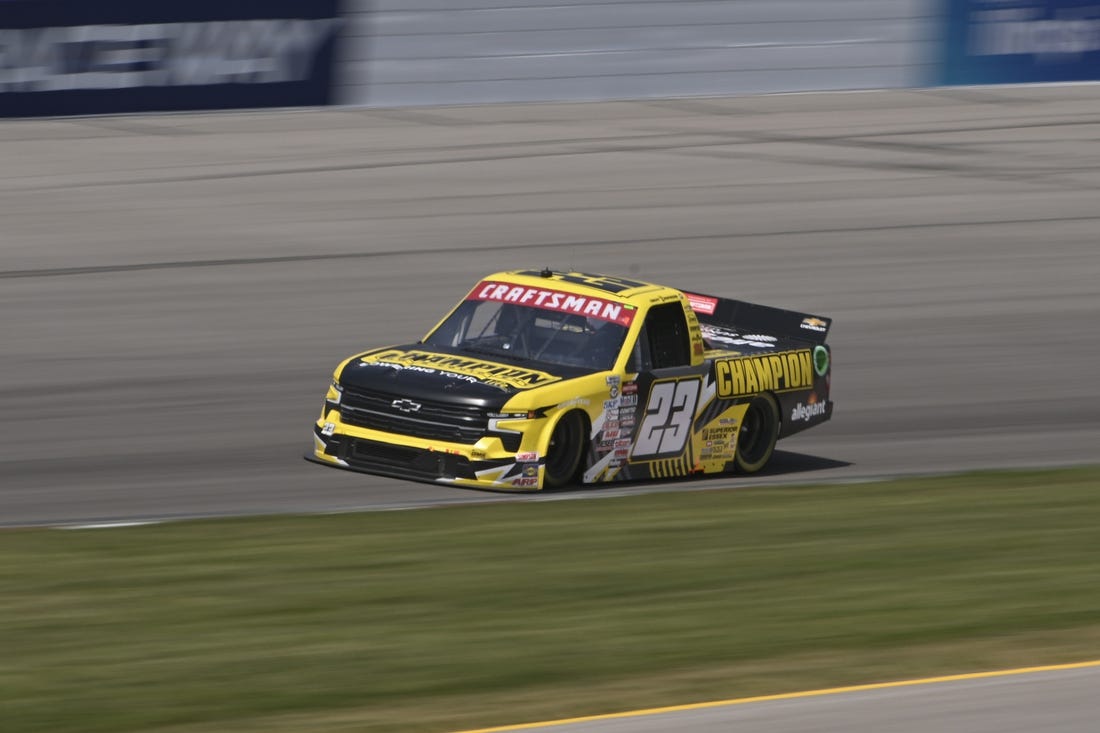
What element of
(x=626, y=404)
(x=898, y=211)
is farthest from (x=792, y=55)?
(x=626, y=404)

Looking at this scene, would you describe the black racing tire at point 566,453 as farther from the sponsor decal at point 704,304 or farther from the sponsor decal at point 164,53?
the sponsor decal at point 164,53

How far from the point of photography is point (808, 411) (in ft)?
46.4

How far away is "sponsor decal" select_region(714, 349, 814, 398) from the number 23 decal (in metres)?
0.29

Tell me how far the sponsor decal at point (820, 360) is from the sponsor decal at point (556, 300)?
5.99 ft

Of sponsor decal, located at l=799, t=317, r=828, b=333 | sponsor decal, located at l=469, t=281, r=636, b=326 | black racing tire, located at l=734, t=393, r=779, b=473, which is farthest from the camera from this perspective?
sponsor decal, located at l=799, t=317, r=828, b=333

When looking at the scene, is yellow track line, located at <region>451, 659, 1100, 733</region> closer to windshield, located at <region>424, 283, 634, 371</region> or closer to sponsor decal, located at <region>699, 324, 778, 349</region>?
windshield, located at <region>424, 283, 634, 371</region>

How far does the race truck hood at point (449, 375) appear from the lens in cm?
1212

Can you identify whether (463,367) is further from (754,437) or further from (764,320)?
(764,320)

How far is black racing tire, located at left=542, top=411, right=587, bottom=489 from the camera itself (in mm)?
12414

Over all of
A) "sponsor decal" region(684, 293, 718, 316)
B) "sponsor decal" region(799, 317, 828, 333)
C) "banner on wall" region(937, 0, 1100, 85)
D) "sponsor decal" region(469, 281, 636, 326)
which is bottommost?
"sponsor decal" region(799, 317, 828, 333)

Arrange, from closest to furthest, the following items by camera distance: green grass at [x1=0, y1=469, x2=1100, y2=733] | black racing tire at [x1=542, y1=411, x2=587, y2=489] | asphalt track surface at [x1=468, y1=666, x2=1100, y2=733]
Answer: asphalt track surface at [x1=468, y1=666, x2=1100, y2=733], green grass at [x1=0, y1=469, x2=1100, y2=733], black racing tire at [x1=542, y1=411, x2=587, y2=489]

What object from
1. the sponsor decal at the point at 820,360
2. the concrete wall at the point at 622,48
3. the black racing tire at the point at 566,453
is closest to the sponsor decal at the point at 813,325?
the sponsor decal at the point at 820,360

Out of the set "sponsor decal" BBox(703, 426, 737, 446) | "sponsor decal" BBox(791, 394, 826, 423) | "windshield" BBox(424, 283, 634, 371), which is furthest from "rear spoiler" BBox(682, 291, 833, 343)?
"windshield" BBox(424, 283, 634, 371)

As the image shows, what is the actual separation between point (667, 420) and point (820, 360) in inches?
69.3
